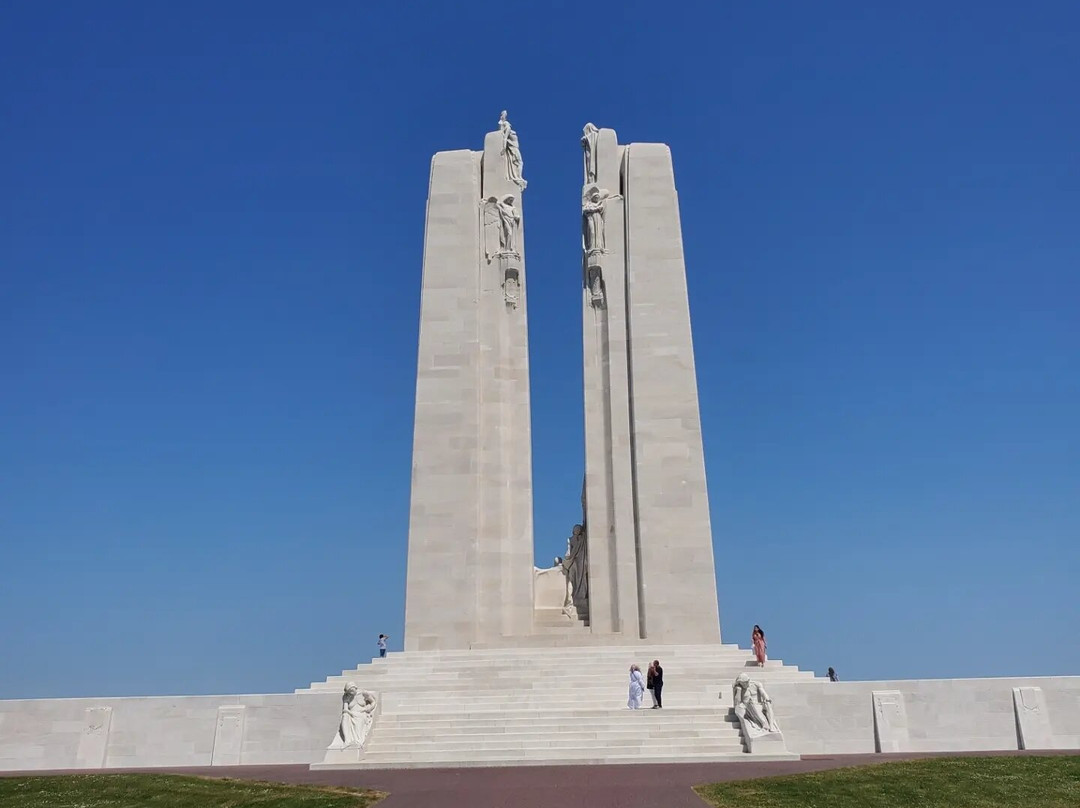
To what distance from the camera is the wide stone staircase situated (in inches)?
609

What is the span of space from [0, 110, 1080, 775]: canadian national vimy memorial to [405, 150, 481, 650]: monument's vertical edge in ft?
0.19

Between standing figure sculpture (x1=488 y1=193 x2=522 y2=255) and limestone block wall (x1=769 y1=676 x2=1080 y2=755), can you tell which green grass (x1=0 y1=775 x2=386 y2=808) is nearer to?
limestone block wall (x1=769 y1=676 x2=1080 y2=755)

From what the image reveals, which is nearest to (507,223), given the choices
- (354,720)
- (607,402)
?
(607,402)

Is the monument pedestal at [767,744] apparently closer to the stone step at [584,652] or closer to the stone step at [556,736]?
the stone step at [556,736]

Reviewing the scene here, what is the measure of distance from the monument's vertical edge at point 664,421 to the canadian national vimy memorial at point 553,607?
0.19 ft

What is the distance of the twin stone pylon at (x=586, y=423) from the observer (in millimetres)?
23984

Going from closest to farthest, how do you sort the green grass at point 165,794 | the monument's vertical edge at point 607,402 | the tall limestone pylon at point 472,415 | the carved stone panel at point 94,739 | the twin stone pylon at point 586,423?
the green grass at point 165,794 → the carved stone panel at point 94,739 → the twin stone pylon at point 586,423 → the tall limestone pylon at point 472,415 → the monument's vertical edge at point 607,402

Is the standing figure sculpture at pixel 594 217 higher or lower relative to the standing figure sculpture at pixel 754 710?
higher

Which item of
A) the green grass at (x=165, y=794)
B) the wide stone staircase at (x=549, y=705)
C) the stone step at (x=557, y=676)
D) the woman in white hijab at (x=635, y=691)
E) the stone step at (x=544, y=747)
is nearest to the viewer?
the green grass at (x=165, y=794)

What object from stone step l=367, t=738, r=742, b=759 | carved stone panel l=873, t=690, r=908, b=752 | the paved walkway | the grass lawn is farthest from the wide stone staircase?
the grass lawn

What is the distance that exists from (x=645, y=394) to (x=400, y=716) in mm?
11961

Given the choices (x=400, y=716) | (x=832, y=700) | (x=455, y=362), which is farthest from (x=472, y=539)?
(x=832, y=700)

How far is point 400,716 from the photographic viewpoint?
17375 mm

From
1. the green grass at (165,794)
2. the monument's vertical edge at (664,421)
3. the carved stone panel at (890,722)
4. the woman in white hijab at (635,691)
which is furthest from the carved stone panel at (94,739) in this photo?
the carved stone panel at (890,722)
